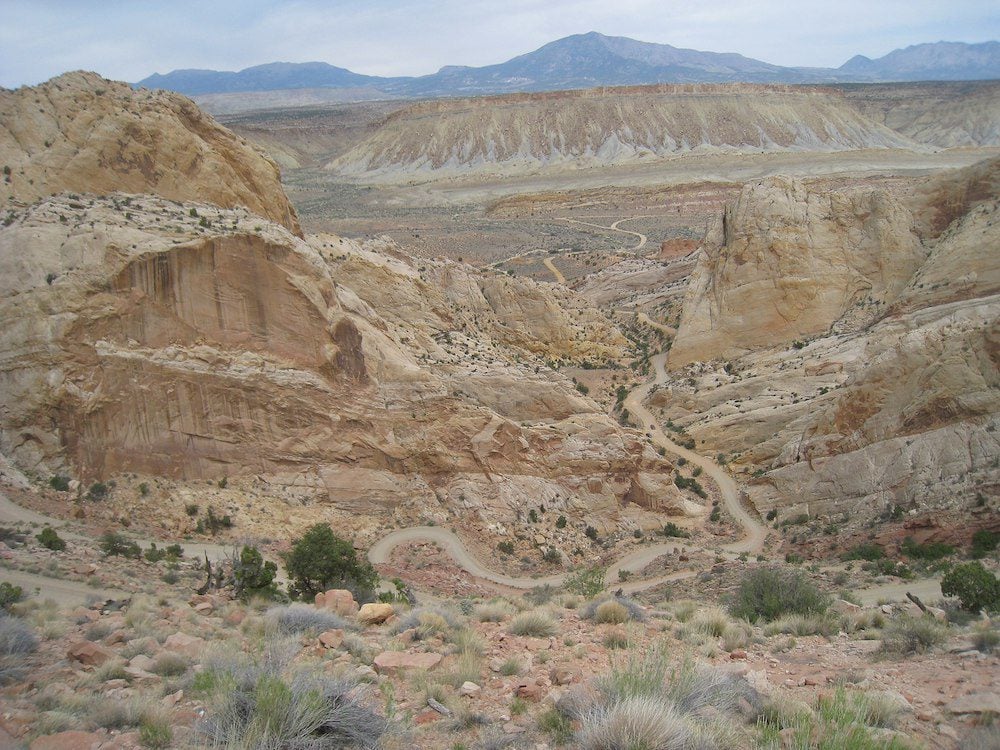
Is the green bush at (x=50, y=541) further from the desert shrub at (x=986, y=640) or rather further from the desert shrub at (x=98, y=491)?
the desert shrub at (x=986, y=640)

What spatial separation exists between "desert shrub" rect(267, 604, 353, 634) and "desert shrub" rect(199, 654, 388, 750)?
123 inches

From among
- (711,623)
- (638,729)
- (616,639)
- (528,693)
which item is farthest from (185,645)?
(711,623)

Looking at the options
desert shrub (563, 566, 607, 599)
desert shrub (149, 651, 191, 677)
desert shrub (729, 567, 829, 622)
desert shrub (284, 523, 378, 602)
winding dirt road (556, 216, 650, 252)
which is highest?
winding dirt road (556, 216, 650, 252)

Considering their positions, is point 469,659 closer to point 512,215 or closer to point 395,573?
point 395,573

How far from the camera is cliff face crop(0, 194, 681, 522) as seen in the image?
19.4m

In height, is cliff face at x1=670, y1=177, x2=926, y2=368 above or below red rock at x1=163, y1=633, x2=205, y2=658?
above

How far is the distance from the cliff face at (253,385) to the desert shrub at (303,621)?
38.7 ft

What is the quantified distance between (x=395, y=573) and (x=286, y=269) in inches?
399

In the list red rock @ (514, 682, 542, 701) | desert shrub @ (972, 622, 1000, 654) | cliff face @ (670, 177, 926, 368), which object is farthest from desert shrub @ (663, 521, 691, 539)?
red rock @ (514, 682, 542, 701)

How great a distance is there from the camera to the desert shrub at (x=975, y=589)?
39.8 feet

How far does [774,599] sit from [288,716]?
946cm

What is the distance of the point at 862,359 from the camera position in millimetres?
32281

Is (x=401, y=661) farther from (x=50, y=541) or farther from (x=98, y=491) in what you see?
(x=98, y=491)

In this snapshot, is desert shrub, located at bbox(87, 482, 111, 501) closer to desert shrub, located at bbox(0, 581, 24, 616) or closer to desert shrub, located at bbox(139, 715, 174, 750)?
desert shrub, located at bbox(0, 581, 24, 616)
